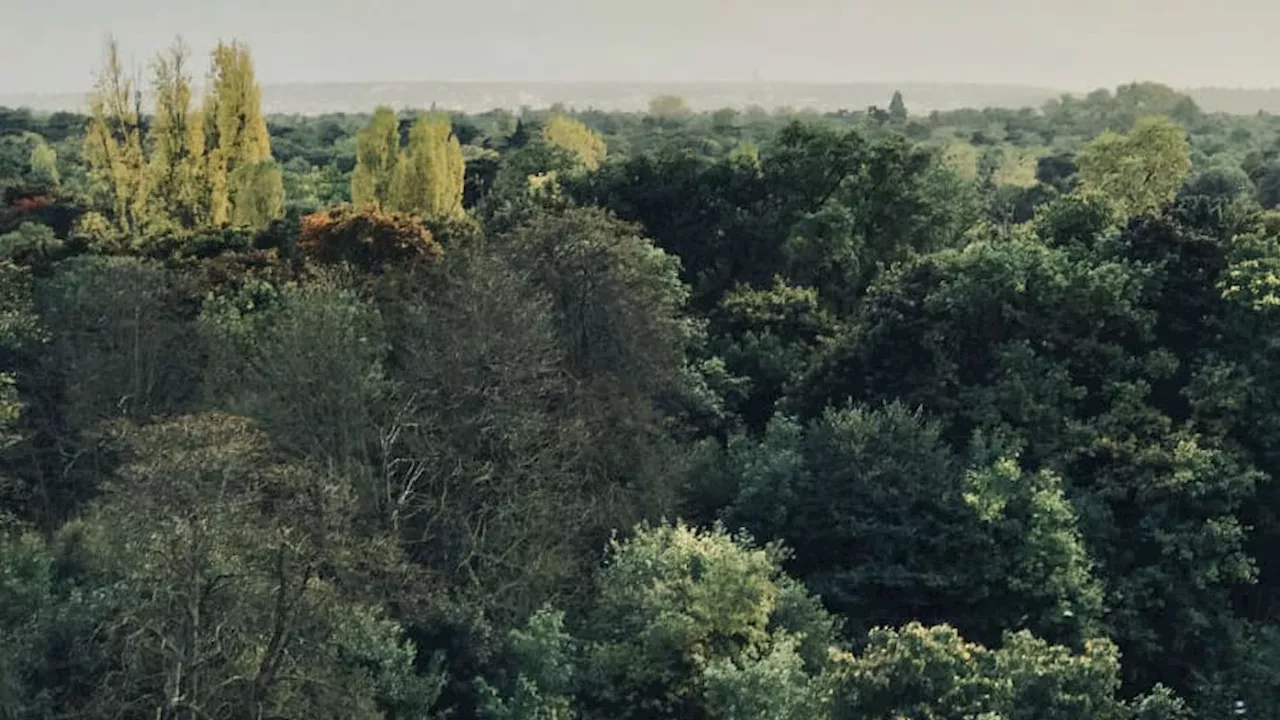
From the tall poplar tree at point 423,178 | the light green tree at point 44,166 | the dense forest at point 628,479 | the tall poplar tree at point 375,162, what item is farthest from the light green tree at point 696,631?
the light green tree at point 44,166

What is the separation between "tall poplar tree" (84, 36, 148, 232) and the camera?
1743 inches

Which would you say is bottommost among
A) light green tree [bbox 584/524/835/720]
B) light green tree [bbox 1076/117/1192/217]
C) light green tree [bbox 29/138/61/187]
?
light green tree [bbox 584/524/835/720]

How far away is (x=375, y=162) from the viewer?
46812mm

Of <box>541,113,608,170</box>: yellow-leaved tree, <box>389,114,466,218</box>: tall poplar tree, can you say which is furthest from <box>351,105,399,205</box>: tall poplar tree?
<box>541,113,608,170</box>: yellow-leaved tree

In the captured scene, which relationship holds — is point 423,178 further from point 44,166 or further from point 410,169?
point 44,166

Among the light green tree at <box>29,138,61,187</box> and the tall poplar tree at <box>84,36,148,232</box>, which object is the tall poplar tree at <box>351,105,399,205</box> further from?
the light green tree at <box>29,138,61,187</box>

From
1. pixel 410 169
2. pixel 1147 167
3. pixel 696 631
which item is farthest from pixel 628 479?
pixel 1147 167

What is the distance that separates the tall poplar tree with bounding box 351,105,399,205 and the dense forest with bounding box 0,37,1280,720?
12.0 meters

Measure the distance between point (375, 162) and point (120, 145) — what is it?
386 inches

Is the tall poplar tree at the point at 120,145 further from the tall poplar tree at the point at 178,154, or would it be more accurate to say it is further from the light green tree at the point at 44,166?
the light green tree at the point at 44,166

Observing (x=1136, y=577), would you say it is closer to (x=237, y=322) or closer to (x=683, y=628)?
(x=683, y=628)

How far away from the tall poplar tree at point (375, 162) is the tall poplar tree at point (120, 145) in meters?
8.03

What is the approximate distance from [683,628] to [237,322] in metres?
13.4

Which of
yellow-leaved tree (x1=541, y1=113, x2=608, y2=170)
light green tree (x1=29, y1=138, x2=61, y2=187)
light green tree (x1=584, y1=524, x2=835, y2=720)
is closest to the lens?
light green tree (x1=584, y1=524, x2=835, y2=720)
